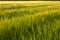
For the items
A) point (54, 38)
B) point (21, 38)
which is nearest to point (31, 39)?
point (21, 38)

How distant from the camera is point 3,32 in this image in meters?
1.47

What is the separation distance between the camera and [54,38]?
1.40m

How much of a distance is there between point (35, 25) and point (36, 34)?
23 cm

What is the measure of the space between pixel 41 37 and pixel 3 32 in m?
0.32

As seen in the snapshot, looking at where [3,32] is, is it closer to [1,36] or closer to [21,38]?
[1,36]

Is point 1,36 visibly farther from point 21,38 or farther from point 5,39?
point 21,38

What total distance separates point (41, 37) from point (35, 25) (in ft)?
0.99

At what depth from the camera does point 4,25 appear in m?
1.62

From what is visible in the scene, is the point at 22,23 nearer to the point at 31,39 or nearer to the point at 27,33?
the point at 27,33

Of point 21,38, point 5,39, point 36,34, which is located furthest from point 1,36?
point 36,34

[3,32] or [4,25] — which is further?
[4,25]

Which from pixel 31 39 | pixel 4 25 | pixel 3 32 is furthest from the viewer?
pixel 4 25

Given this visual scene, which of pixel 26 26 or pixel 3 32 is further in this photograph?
pixel 26 26

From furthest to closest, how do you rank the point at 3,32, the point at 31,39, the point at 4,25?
the point at 4,25, the point at 3,32, the point at 31,39
